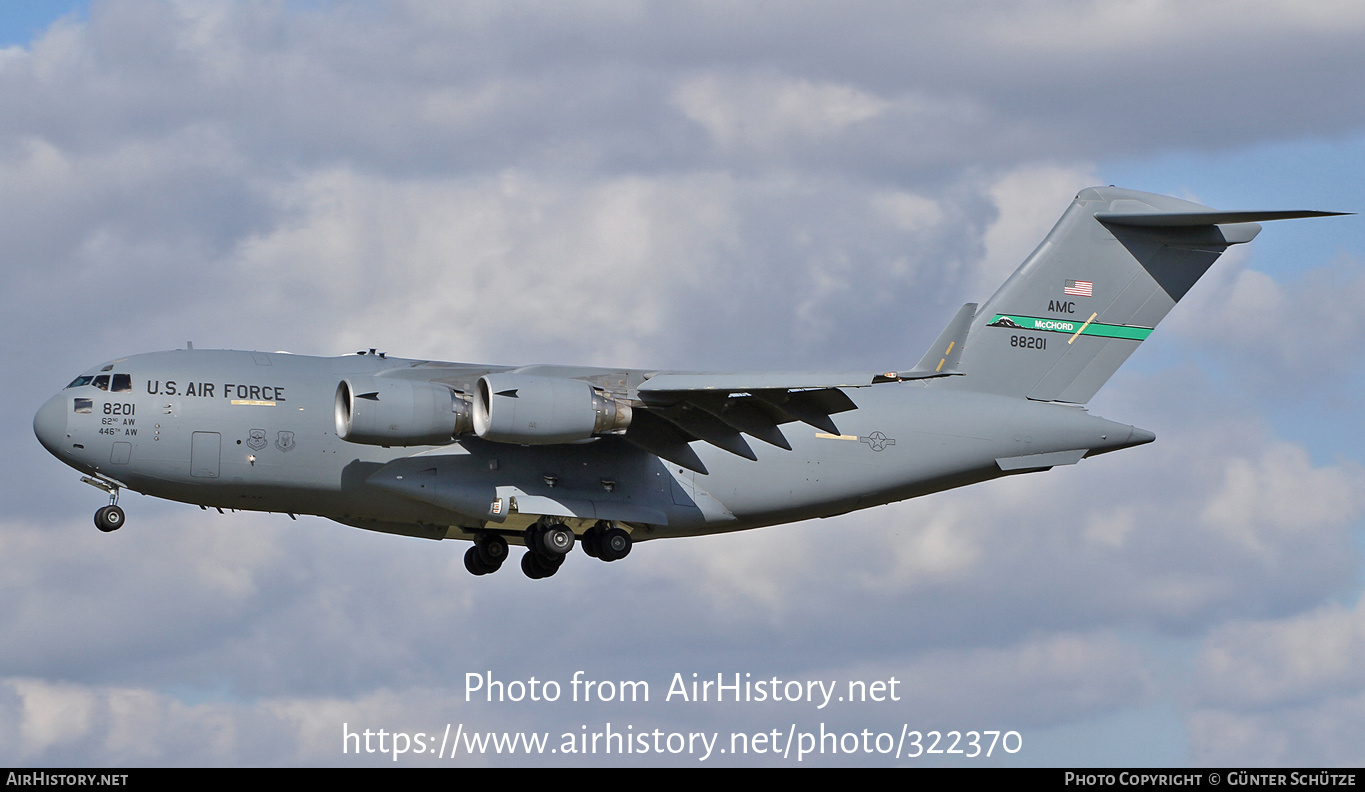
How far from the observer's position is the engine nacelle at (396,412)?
18391 mm

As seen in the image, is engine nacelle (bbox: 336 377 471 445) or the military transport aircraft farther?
the military transport aircraft

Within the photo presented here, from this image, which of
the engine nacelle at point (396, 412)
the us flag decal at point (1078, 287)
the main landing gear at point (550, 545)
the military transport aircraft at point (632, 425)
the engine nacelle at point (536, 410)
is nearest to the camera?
the engine nacelle at point (396, 412)

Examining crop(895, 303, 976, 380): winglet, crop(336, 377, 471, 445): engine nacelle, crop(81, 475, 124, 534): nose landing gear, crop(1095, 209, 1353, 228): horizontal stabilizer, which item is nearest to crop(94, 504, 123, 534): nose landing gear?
crop(81, 475, 124, 534): nose landing gear

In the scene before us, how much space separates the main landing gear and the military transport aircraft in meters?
0.03

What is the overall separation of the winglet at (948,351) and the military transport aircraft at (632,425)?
1.4 inches

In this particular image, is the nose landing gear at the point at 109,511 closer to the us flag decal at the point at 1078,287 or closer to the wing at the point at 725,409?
the wing at the point at 725,409

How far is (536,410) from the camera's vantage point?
1872 cm

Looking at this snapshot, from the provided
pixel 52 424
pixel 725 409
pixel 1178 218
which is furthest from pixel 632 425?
pixel 1178 218

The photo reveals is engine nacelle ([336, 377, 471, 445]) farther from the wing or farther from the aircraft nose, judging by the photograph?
the aircraft nose

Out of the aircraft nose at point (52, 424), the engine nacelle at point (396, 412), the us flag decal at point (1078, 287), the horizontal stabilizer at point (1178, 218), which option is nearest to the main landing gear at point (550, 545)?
the engine nacelle at point (396, 412)

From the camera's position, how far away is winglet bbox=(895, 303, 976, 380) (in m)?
17.5

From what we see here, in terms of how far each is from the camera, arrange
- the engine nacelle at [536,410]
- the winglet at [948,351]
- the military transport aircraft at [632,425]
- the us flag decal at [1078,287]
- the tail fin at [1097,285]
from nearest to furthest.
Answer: the winglet at [948,351]
the engine nacelle at [536,410]
the military transport aircraft at [632,425]
the tail fin at [1097,285]
the us flag decal at [1078,287]

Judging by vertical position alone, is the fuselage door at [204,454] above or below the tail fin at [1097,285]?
below

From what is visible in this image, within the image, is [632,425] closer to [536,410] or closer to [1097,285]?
[536,410]
